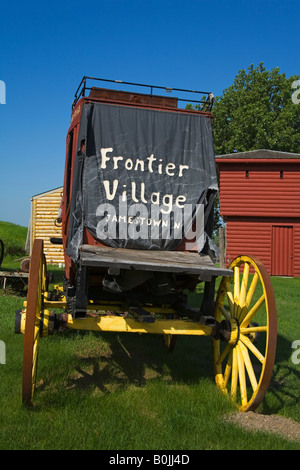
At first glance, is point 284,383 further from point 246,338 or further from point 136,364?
point 136,364

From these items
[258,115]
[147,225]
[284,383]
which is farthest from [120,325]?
[258,115]

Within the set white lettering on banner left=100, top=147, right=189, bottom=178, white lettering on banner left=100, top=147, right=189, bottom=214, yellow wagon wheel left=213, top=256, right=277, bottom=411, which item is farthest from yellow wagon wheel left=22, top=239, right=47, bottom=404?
yellow wagon wheel left=213, top=256, right=277, bottom=411

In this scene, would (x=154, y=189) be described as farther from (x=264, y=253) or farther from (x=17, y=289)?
(x=264, y=253)

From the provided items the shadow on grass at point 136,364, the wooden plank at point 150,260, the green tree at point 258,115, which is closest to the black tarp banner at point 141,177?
the wooden plank at point 150,260

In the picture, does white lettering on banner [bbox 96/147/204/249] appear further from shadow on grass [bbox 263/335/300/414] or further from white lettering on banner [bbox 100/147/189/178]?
shadow on grass [bbox 263/335/300/414]

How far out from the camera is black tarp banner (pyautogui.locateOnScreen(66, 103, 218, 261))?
5340mm

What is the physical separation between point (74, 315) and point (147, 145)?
2148 millimetres

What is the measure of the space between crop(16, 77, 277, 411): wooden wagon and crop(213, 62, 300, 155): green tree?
32.4 m

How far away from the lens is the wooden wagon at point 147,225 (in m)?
4.98

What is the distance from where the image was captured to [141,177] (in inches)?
217

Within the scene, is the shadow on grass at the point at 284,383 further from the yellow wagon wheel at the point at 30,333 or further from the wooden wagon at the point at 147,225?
the yellow wagon wheel at the point at 30,333

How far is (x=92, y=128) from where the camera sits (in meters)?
5.41

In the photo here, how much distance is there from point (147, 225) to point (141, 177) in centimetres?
57
